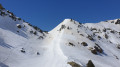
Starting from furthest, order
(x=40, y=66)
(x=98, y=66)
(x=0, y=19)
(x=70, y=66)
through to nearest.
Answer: (x=0, y=19), (x=98, y=66), (x=40, y=66), (x=70, y=66)

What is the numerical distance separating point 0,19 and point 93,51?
40.1 metres

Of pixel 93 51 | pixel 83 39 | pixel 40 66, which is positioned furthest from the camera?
pixel 83 39

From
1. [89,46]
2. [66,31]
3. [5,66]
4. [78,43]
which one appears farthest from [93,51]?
[5,66]

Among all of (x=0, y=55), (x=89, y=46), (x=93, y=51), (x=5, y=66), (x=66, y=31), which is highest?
(x=66, y=31)

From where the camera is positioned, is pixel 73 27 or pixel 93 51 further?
pixel 73 27

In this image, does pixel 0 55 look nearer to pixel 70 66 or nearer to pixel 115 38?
pixel 70 66

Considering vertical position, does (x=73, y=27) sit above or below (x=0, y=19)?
above

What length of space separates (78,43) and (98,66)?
1858cm

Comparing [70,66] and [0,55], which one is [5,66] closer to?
[0,55]

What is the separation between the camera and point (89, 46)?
43.5 m

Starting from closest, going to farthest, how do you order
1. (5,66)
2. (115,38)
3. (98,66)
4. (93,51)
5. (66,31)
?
(5,66), (98,66), (93,51), (66,31), (115,38)

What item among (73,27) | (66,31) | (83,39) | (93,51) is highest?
(73,27)

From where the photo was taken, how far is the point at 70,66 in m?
19.1

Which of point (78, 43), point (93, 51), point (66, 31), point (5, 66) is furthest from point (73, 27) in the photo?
point (5, 66)
